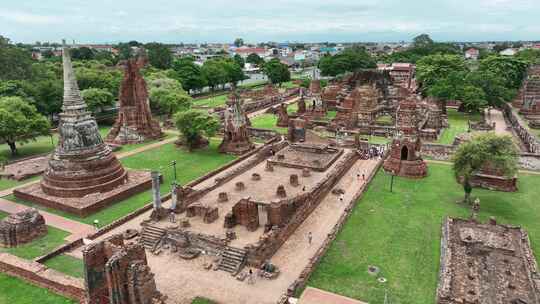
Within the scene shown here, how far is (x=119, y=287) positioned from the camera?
16.6 metres

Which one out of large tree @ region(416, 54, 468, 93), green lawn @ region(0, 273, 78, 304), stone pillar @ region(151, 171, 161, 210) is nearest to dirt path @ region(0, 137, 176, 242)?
stone pillar @ region(151, 171, 161, 210)

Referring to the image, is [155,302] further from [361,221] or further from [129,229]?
[361,221]

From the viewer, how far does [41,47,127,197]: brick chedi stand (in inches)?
1208

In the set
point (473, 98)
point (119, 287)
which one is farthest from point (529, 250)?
point (473, 98)

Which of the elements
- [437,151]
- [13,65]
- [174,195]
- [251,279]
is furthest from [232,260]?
[13,65]

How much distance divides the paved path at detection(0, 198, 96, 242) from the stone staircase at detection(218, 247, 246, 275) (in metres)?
10.3

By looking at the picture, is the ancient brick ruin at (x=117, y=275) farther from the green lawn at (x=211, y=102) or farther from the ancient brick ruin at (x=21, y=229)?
the green lawn at (x=211, y=102)

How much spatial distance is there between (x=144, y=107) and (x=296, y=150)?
2106 cm

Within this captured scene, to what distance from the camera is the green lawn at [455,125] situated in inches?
1871

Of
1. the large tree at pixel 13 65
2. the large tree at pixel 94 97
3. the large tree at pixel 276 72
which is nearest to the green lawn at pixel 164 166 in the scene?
the large tree at pixel 94 97

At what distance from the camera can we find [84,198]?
30391 millimetres

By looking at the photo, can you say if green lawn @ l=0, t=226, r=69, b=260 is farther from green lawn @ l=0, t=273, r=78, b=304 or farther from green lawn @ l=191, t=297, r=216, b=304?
green lawn @ l=191, t=297, r=216, b=304

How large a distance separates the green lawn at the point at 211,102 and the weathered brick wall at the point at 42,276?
55064 mm

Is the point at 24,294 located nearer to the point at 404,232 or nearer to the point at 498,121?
the point at 404,232
